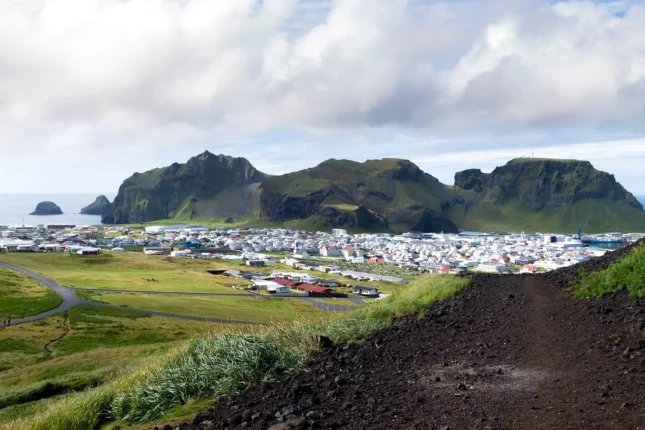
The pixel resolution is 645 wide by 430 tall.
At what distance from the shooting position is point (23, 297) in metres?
64.0

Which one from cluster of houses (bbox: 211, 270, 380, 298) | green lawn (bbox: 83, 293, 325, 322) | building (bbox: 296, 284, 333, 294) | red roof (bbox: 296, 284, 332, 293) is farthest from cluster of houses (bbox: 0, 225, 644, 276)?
green lawn (bbox: 83, 293, 325, 322)

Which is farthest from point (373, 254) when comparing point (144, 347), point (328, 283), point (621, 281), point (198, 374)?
point (198, 374)

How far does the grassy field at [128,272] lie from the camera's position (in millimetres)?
83375

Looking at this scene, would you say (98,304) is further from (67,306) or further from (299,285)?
(299,285)

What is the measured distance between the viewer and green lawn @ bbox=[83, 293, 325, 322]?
5747 cm

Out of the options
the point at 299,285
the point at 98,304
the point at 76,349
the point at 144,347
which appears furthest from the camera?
the point at 299,285

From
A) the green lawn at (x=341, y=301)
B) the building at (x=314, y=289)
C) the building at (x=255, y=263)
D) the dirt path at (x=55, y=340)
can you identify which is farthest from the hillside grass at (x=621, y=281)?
the building at (x=255, y=263)

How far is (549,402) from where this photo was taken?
737 centimetres

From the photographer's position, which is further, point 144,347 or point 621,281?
point 144,347

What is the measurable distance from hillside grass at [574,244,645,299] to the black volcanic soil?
49 cm

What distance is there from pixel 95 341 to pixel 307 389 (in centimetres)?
4036

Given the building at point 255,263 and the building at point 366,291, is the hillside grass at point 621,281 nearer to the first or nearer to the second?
the building at point 366,291

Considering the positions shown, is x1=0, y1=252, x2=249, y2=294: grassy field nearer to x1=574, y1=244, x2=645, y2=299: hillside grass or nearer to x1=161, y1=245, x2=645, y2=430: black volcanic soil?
x1=574, y1=244, x2=645, y2=299: hillside grass

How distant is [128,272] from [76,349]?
212 feet
